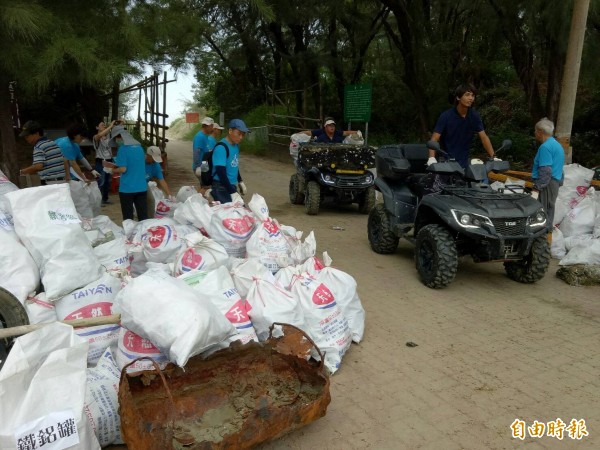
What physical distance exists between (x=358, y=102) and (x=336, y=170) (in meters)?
5.58

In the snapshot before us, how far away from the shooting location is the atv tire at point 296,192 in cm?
971

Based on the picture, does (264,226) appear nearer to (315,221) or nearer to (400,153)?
(400,153)

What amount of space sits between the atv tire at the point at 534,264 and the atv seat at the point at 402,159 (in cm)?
167

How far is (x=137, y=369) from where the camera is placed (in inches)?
112

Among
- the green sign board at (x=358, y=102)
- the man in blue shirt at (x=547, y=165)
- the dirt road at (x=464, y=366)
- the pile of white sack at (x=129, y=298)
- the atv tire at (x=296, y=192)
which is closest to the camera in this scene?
the pile of white sack at (x=129, y=298)

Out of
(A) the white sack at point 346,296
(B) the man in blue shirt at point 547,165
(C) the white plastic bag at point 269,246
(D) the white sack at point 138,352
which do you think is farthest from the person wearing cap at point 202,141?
(D) the white sack at point 138,352

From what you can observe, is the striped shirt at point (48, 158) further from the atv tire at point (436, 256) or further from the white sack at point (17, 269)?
the atv tire at point (436, 256)

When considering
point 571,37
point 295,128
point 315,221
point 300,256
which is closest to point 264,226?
point 300,256

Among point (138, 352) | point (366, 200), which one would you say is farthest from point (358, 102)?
point (138, 352)

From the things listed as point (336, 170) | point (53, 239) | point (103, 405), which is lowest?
point (103, 405)

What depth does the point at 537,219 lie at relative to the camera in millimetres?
4871

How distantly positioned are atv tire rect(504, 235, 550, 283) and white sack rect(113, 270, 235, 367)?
3573mm

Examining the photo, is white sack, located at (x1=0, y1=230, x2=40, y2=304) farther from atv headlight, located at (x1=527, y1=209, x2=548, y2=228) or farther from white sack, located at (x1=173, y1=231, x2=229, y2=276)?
atv headlight, located at (x1=527, y1=209, x2=548, y2=228)

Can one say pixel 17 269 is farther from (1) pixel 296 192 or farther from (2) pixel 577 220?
(1) pixel 296 192
